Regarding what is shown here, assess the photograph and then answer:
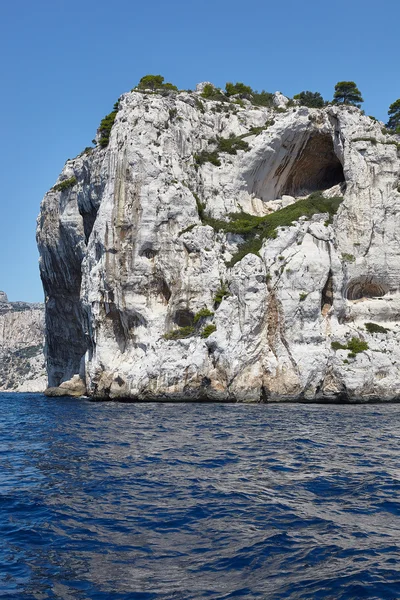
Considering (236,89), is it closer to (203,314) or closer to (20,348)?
(203,314)

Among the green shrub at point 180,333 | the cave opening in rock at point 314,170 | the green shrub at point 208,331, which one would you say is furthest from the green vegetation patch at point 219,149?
the green shrub at point 208,331

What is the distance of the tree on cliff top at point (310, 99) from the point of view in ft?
190

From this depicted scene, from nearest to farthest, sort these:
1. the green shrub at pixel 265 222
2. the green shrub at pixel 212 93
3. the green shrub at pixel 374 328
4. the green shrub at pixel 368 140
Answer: the green shrub at pixel 374 328
the green shrub at pixel 265 222
the green shrub at pixel 368 140
the green shrub at pixel 212 93

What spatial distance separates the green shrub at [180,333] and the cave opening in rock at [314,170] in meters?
19.2

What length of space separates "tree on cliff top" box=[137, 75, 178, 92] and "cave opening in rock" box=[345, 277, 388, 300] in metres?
23.0

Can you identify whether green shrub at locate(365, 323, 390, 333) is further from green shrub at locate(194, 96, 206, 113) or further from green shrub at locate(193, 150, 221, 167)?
green shrub at locate(194, 96, 206, 113)

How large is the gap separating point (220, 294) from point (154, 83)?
76.5 ft

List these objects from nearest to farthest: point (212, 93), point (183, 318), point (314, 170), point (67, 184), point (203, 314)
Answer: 1. point (203, 314)
2. point (183, 318)
3. point (314, 170)
4. point (67, 184)
5. point (212, 93)

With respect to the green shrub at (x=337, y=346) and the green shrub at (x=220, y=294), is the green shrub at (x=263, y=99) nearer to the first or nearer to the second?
the green shrub at (x=220, y=294)

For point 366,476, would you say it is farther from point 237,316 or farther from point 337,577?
point 237,316

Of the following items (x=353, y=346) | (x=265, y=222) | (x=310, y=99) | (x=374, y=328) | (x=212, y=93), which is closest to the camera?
(x=353, y=346)

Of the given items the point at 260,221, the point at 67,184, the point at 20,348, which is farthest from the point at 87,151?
the point at 20,348

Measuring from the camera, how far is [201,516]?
10.5m

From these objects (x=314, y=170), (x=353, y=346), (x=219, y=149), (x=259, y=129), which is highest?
(x=259, y=129)
